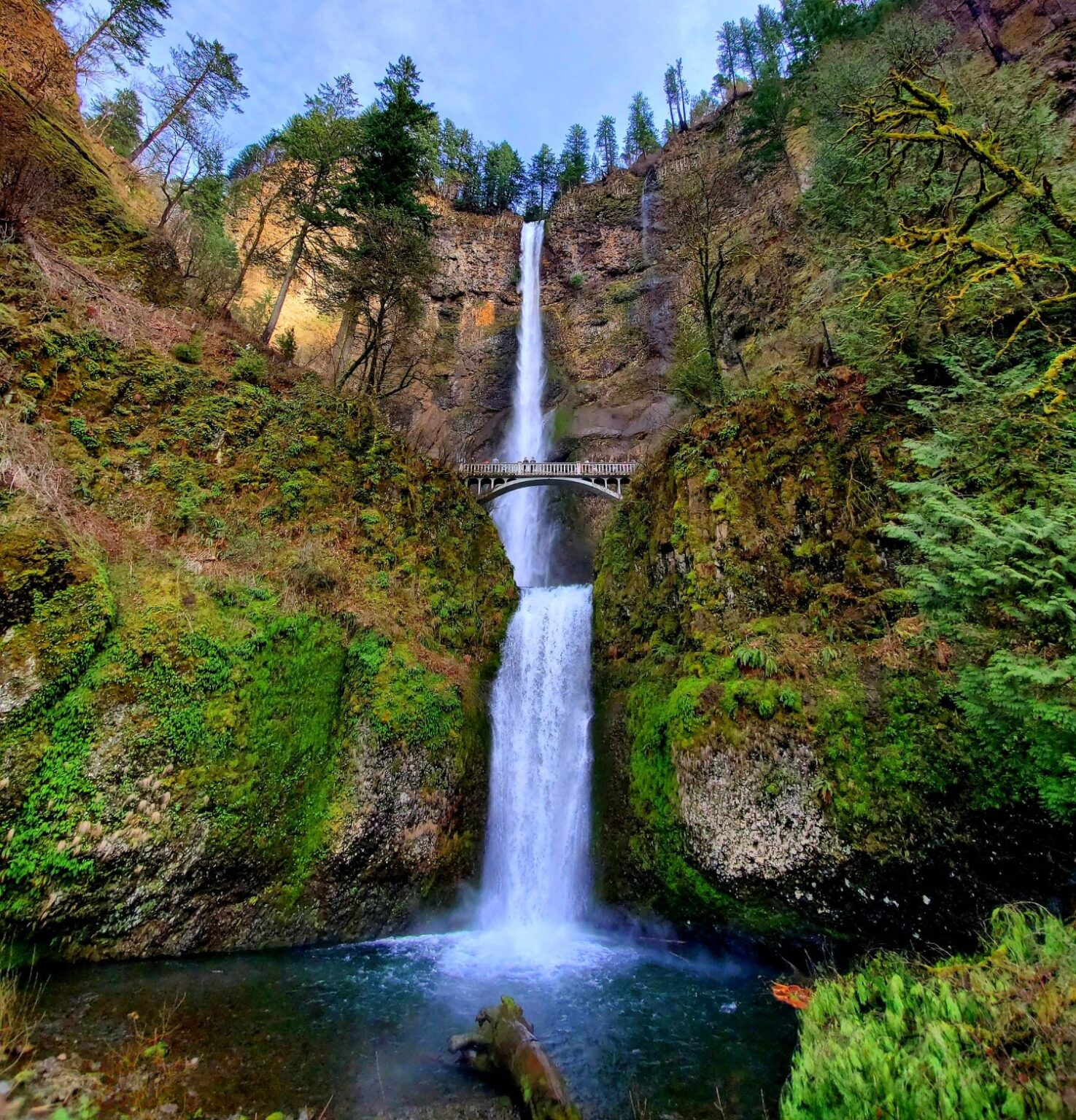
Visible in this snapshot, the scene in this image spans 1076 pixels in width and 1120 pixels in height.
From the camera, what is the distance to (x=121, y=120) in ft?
88.7

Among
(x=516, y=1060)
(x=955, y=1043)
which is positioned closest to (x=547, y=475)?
(x=516, y=1060)

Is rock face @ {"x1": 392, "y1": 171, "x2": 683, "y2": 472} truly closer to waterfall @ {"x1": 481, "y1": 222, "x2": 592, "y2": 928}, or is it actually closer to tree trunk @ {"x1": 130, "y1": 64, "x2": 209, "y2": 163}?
tree trunk @ {"x1": 130, "y1": 64, "x2": 209, "y2": 163}

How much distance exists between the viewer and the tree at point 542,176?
42812mm

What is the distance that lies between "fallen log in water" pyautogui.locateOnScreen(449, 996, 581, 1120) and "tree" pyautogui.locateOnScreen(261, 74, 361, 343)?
1869 centimetres

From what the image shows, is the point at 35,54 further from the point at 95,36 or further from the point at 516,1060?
the point at 516,1060

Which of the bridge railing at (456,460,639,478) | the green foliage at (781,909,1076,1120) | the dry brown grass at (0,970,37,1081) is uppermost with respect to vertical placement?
the bridge railing at (456,460,639,478)

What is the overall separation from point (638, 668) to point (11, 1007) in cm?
968

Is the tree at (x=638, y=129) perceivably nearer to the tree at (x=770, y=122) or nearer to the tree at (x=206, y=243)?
the tree at (x=770, y=122)

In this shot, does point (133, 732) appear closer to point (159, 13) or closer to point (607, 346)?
point (159, 13)

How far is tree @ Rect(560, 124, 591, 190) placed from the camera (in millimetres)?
40469

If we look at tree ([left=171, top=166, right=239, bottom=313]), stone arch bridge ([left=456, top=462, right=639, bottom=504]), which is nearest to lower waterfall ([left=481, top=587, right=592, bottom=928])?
stone arch bridge ([left=456, top=462, right=639, bottom=504])

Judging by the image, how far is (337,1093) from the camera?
451 cm

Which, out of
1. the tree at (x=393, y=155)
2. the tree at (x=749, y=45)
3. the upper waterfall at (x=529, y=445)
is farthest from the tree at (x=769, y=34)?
the tree at (x=393, y=155)

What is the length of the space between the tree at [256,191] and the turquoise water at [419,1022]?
1753 centimetres
